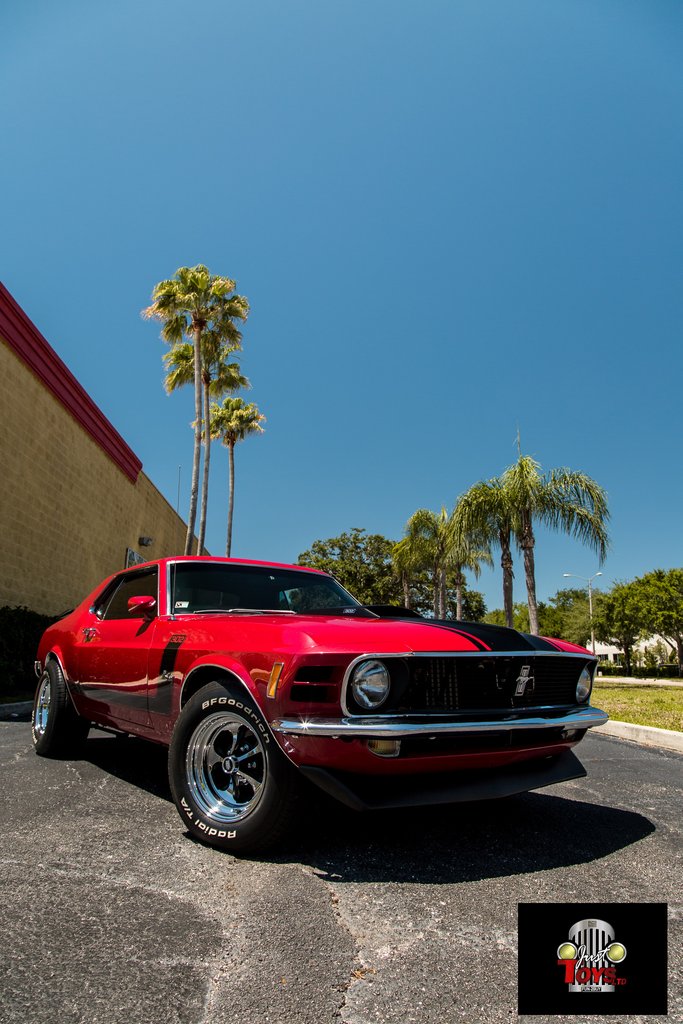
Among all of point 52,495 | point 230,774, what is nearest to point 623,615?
point 52,495

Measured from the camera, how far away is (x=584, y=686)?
11.7ft

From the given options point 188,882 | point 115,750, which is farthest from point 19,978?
point 115,750

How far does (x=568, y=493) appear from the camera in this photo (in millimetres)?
17094

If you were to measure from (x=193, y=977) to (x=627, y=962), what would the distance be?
1.18 metres

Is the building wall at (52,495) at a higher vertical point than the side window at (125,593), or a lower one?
higher

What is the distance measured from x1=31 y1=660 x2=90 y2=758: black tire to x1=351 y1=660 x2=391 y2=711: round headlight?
2893 mm

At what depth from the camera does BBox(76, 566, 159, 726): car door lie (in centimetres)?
377

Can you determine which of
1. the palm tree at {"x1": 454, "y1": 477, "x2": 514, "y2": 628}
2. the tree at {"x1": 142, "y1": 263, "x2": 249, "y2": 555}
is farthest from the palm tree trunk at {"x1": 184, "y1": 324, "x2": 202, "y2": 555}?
the palm tree at {"x1": 454, "y1": 477, "x2": 514, "y2": 628}

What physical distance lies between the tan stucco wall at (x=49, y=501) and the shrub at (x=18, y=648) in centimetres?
67

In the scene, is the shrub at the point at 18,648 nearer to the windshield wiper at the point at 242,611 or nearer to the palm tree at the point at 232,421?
the windshield wiper at the point at 242,611

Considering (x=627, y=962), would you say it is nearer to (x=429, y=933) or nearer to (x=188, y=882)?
(x=429, y=933)

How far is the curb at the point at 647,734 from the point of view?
21.4 ft

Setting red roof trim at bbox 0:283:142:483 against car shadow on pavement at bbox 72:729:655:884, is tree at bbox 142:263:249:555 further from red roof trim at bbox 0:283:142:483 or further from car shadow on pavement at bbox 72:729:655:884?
car shadow on pavement at bbox 72:729:655:884

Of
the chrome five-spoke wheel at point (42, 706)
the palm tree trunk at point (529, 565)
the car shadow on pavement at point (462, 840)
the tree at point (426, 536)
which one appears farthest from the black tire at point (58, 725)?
the tree at point (426, 536)
